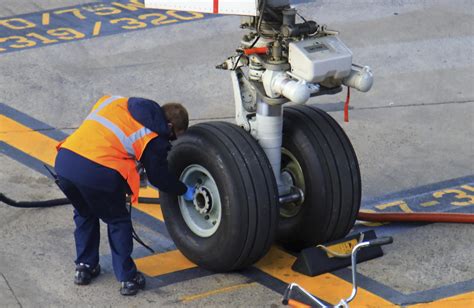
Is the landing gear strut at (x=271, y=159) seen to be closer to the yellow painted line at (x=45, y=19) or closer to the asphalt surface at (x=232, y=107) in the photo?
the asphalt surface at (x=232, y=107)

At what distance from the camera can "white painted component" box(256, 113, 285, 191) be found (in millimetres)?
6605

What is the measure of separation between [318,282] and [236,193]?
85 centimetres

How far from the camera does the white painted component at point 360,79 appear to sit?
20.9ft

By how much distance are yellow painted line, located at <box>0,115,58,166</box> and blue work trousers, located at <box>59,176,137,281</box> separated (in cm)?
202

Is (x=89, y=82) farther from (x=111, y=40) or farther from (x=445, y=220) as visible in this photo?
(x=445, y=220)

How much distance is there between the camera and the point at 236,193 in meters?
6.36

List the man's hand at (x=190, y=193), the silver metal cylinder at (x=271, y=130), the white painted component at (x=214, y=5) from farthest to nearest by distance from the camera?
the man's hand at (x=190, y=193), the silver metal cylinder at (x=271, y=130), the white painted component at (x=214, y=5)

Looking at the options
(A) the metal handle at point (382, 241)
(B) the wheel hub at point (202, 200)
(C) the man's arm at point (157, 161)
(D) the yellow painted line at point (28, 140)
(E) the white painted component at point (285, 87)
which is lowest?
(D) the yellow painted line at point (28, 140)

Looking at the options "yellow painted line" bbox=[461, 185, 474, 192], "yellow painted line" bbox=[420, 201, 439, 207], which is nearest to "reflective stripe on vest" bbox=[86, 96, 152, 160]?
"yellow painted line" bbox=[420, 201, 439, 207]

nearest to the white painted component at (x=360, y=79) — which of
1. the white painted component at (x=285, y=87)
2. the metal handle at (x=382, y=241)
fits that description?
the white painted component at (x=285, y=87)

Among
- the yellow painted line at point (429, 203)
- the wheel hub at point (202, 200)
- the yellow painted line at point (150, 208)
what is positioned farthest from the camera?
the yellow painted line at point (429, 203)

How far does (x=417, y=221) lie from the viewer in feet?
24.7

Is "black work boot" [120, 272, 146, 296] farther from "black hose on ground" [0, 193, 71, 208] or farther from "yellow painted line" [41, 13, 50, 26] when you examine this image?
"yellow painted line" [41, 13, 50, 26]

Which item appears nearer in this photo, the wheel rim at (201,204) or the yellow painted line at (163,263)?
the wheel rim at (201,204)
